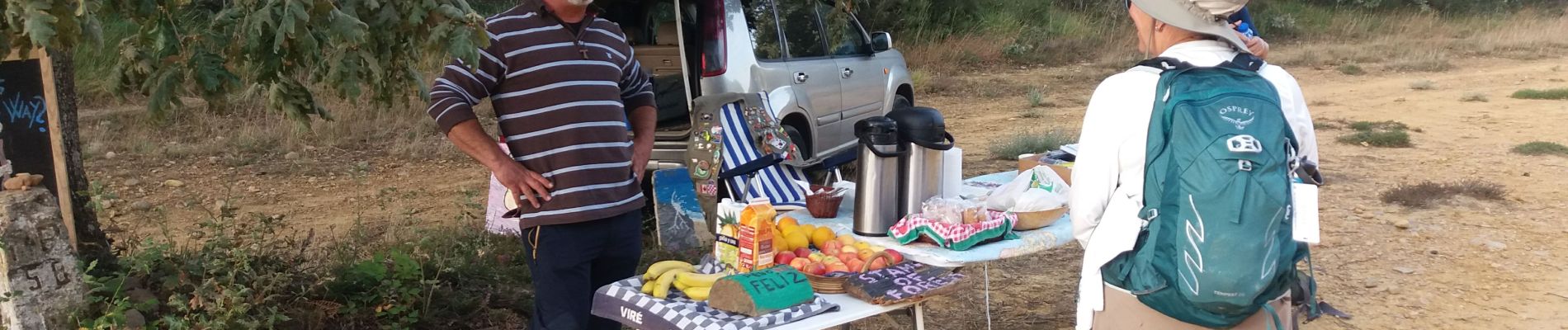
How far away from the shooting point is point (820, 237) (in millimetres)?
3500

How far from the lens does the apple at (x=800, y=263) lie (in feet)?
10.3

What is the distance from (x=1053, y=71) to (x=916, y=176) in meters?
13.2

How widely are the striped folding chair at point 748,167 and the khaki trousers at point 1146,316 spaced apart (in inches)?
93.8

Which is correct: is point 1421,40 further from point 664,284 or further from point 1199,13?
point 664,284

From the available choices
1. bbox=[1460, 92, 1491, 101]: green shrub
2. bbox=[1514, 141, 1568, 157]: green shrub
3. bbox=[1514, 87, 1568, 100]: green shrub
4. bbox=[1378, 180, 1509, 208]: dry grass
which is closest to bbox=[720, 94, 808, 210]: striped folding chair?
bbox=[1378, 180, 1509, 208]: dry grass

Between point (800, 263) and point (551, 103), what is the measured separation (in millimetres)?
812

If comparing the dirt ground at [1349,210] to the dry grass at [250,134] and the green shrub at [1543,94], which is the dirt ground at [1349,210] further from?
the green shrub at [1543,94]

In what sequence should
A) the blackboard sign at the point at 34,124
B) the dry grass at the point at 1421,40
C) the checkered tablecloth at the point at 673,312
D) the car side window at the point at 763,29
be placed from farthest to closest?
the dry grass at the point at 1421,40
the car side window at the point at 763,29
the blackboard sign at the point at 34,124
the checkered tablecloth at the point at 673,312

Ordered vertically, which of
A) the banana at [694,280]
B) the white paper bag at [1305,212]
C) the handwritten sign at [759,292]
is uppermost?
the white paper bag at [1305,212]

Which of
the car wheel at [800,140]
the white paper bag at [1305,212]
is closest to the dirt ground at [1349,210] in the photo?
the car wheel at [800,140]

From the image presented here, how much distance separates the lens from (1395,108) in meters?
12.4

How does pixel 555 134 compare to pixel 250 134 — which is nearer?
pixel 555 134

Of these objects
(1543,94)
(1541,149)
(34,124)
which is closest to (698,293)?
(34,124)

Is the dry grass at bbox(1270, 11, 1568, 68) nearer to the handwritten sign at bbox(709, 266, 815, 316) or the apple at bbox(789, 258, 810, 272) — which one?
the apple at bbox(789, 258, 810, 272)
